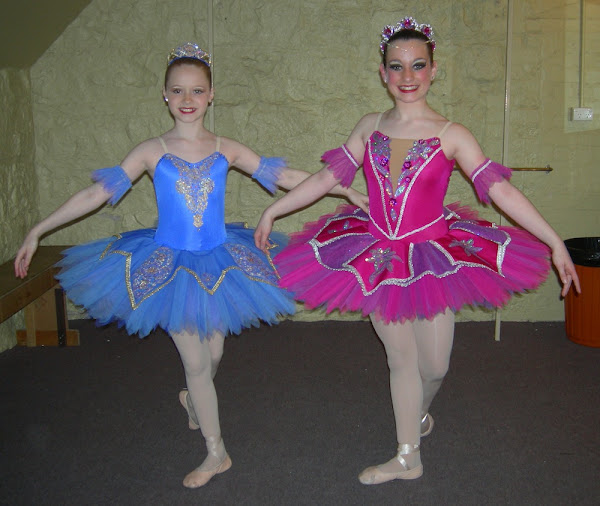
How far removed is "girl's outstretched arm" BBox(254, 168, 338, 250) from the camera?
2527mm

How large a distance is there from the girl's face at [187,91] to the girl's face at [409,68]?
0.74 metres

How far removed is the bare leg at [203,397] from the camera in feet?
7.64

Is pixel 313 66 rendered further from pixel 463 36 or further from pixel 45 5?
pixel 45 5

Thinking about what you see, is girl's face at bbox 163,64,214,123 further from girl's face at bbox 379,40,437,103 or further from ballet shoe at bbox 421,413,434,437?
ballet shoe at bbox 421,413,434,437

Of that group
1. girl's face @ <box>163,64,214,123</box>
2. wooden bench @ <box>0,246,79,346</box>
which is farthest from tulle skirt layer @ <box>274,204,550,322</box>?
wooden bench @ <box>0,246,79,346</box>

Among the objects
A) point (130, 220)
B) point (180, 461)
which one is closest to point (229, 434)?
point (180, 461)

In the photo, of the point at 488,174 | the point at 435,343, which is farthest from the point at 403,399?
the point at 488,174

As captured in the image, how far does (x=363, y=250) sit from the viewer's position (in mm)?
2355

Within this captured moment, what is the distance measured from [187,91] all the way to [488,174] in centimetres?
119

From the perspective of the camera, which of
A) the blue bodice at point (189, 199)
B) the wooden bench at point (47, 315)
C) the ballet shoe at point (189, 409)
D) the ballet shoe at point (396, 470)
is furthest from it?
the wooden bench at point (47, 315)

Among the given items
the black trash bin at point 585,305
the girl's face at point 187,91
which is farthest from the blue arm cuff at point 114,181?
the black trash bin at point 585,305

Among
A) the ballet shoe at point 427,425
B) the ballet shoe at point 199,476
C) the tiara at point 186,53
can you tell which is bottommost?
the ballet shoe at point 199,476

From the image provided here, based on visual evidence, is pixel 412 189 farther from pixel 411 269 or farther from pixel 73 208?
pixel 73 208

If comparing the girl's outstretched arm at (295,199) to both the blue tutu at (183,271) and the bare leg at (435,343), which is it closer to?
the blue tutu at (183,271)
